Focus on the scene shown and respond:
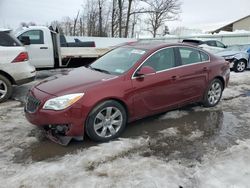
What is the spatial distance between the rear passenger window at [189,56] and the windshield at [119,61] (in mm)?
953

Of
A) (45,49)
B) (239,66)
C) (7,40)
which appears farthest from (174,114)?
(239,66)

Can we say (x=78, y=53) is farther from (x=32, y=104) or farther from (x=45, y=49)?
(x=32, y=104)

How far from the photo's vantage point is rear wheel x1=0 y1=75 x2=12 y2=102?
637 centimetres

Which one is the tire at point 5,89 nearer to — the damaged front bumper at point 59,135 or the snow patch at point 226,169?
the damaged front bumper at point 59,135

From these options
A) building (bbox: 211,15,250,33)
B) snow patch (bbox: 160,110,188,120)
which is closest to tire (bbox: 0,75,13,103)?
snow patch (bbox: 160,110,188,120)

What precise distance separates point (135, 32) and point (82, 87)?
49.2 metres

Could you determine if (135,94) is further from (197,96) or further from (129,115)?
(197,96)

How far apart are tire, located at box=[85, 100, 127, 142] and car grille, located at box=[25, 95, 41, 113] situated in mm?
825

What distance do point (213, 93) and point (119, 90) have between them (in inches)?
113

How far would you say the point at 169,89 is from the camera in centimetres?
489

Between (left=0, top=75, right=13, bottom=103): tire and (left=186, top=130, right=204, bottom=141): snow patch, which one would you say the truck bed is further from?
(left=186, top=130, right=204, bottom=141): snow patch

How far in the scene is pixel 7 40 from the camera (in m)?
6.40

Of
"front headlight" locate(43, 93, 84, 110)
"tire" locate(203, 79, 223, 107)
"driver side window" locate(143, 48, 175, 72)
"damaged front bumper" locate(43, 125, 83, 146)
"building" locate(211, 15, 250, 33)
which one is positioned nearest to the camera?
"front headlight" locate(43, 93, 84, 110)

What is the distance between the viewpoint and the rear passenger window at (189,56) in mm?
5293
